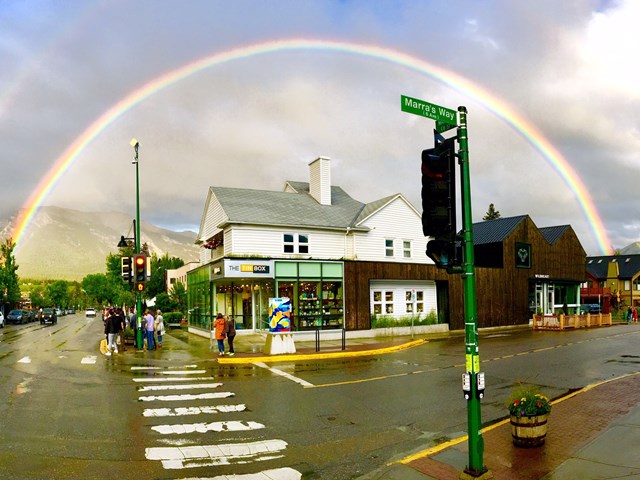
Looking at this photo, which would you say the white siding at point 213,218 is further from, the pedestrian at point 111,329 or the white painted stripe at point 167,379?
the white painted stripe at point 167,379

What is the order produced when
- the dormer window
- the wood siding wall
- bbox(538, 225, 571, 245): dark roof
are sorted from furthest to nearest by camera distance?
bbox(538, 225, 571, 245): dark roof
the wood siding wall
the dormer window

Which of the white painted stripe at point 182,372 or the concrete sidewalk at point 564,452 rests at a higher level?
the concrete sidewalk at point 564,452

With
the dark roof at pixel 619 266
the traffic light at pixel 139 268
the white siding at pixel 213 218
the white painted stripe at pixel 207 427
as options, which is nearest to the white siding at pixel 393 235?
the white siding at pixel 213 218

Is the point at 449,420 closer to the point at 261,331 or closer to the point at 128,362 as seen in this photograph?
the point at 128,362

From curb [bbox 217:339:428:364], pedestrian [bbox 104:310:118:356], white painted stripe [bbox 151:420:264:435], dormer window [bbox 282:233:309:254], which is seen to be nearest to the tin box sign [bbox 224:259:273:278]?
dormer window [bbox 282:233:309:254]

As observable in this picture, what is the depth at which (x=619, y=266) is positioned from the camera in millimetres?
86375

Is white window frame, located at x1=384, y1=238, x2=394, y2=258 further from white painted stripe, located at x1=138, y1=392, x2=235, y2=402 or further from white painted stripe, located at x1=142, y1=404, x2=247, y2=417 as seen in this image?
Result: white painted stripe, located at x1=142, y1=404, x2=247, y2=417

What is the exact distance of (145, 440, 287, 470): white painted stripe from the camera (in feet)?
26.3

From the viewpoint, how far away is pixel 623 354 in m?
20.4

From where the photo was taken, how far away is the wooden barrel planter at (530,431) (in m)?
8.18

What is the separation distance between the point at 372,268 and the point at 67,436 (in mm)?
23878

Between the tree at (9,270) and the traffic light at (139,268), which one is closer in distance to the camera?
the traffic light at (139,268)

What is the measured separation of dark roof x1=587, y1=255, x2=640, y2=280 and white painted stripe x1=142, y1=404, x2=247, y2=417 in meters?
87.4

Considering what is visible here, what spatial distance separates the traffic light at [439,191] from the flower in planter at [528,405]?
3.48m
